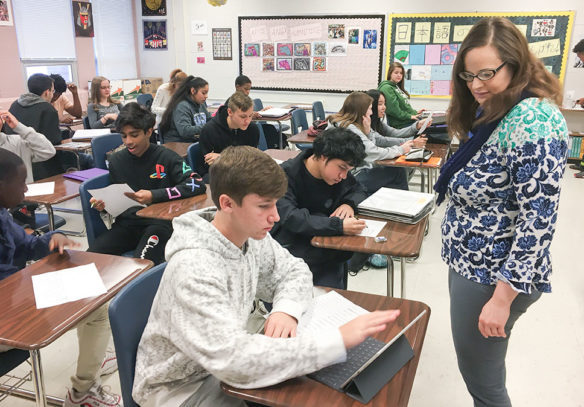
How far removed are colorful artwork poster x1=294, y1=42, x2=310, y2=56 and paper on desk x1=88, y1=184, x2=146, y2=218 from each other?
5.30 meters

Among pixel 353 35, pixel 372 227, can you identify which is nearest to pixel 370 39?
pixel 353 35

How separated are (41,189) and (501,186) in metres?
2.66

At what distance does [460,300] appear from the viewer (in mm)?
1335

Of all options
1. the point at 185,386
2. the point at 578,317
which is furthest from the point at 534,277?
the point at 578,317

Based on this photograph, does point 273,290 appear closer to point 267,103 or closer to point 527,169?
point 527,169

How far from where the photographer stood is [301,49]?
726cm

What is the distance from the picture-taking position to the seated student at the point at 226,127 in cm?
359

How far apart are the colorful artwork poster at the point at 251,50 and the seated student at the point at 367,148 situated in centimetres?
414

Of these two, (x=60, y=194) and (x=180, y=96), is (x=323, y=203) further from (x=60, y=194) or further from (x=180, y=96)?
(x=180, y=96)

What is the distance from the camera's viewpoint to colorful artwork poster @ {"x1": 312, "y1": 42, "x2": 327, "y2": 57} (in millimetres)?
7124

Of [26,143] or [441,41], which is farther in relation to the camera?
[441,41]

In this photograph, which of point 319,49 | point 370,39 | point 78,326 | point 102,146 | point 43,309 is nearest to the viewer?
point 43,309

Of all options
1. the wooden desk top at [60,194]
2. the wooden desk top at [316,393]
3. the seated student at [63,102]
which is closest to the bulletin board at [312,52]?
the seated student at [63,102]

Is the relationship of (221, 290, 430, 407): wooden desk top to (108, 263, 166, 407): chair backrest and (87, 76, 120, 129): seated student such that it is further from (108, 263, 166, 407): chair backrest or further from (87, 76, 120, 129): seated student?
(87, 76, 120, 129): seated student
